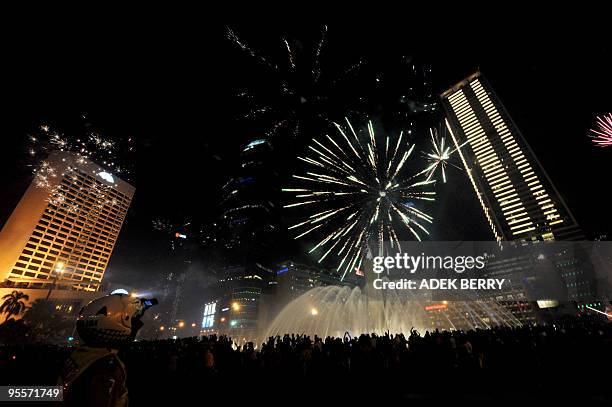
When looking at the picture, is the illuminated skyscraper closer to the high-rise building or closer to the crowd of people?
the crowd of people

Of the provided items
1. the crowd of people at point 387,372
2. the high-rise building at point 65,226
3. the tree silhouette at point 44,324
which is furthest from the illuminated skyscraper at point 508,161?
the high-rise building at point 65,226

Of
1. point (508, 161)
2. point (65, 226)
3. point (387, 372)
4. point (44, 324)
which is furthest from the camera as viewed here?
point (508, 161)

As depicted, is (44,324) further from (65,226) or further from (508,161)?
(508,161)

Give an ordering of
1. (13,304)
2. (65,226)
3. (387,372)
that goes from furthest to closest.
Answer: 1. (65,226)
2. (13,304)
3. (387,372)

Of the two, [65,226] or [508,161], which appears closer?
[65,226]

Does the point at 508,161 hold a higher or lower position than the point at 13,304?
higher

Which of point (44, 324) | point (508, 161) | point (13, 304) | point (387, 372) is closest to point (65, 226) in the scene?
point (13, 304)

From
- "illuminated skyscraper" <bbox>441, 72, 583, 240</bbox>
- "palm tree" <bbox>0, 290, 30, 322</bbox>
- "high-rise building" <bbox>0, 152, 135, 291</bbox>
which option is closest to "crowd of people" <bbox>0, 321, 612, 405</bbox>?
"palm tree" <bbox>0, 290, 30, 322</bbox>
